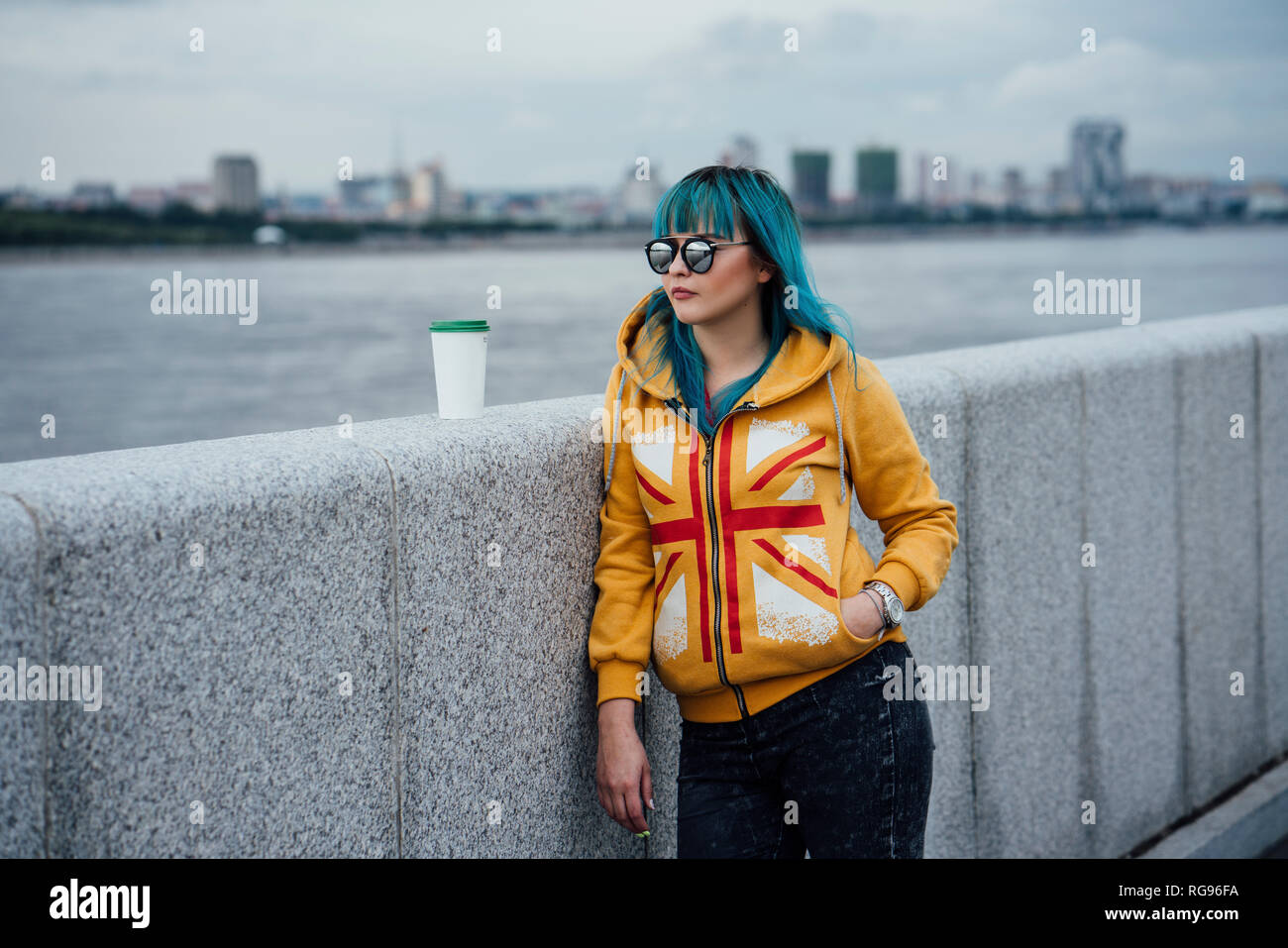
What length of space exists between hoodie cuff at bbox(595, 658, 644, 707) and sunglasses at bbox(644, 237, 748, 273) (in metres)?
0.76

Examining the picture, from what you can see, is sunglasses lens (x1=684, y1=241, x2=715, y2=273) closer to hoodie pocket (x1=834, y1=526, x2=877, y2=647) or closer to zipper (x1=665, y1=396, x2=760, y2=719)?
zipper (x1=665, y1=396, x2=760, y2=719)

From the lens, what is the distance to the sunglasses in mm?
2473

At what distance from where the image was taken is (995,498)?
3723mm

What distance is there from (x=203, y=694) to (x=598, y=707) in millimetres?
855

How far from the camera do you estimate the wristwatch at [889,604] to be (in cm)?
251

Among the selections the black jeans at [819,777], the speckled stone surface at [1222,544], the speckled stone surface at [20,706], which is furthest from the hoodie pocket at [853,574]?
the speckled stone surface at [1222,544]

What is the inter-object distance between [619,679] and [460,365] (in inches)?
27.8

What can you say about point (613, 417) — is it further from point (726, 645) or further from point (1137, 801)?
point (1137, 801)

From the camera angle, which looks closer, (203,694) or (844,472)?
(203,694)

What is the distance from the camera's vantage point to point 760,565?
247cm

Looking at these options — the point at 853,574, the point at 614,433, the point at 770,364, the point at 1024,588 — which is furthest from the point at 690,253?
the point at 1024,588

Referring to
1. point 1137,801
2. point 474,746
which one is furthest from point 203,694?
point 1137,801

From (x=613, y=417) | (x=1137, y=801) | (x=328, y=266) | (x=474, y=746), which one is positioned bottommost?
(x=1137, y=801)

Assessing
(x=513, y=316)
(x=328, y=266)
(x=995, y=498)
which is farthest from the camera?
(x=328, y=266)
